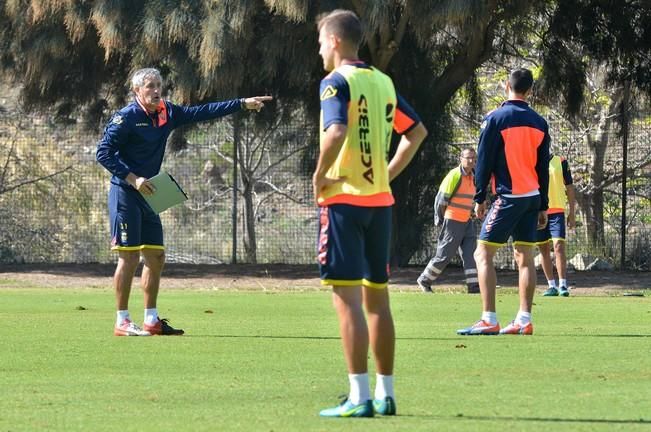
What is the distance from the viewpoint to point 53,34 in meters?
21.9

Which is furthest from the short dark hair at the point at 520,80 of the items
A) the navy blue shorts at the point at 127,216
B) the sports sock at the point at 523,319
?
the navy blue shorts at the point at 127,216

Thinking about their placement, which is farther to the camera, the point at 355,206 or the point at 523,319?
the point at 523,319

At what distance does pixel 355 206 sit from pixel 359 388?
91 cm

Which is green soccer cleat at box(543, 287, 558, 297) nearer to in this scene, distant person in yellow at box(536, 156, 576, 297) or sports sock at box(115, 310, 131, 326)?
distant person in yellow at box(536, 156, 576, 297)

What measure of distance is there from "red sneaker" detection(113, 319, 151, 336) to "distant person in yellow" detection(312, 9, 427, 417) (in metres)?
4.87

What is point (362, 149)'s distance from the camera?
268 inches

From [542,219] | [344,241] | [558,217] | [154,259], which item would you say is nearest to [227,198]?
[558,217]

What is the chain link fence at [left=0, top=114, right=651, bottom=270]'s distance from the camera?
81.3 ft

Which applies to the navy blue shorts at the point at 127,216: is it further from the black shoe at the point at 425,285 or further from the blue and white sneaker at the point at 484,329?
the black shoe at the point at 425,285

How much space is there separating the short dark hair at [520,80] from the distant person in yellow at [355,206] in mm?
4334

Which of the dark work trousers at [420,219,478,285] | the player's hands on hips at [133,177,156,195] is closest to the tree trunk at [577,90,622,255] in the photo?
the dark work trousers at [420,219,478,285]

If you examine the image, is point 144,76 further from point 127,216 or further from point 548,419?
point 548,419

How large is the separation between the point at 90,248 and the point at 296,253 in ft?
13.2

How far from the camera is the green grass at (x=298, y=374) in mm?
6605
